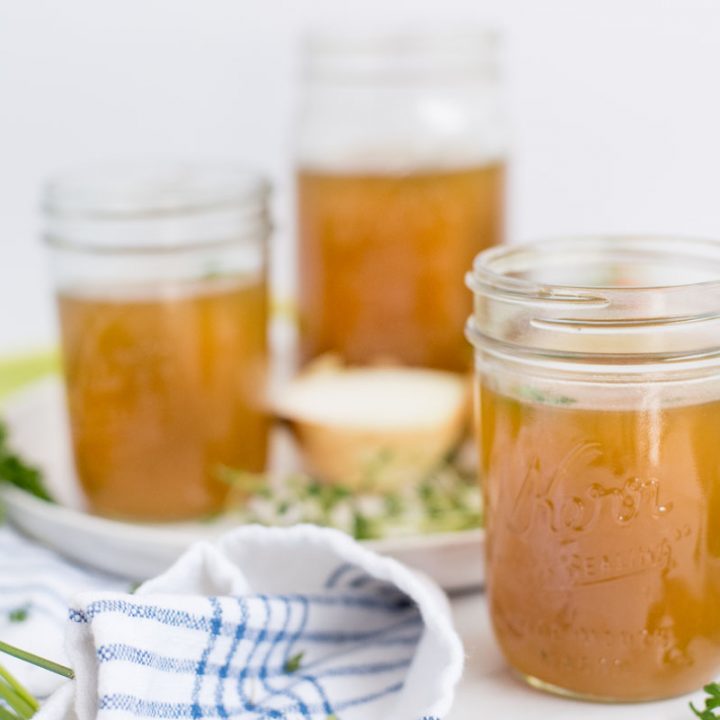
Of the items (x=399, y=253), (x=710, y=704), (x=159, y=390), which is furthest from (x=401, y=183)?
(x=710, y=704)

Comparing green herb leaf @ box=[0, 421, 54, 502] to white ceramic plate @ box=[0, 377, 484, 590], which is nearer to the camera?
white ceramic plate @ box=[0, 377, 484, 590]

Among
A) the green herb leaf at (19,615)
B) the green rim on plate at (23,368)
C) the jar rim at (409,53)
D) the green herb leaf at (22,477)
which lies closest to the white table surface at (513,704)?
the green herb leaf at (19,615)

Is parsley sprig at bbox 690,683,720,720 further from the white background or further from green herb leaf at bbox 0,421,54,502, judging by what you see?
the white background

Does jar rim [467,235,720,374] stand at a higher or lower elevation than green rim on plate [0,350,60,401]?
higher

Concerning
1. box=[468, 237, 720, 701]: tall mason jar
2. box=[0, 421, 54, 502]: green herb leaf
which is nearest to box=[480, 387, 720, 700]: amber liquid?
box=[468, 237, 720, 701]: tall mason jar

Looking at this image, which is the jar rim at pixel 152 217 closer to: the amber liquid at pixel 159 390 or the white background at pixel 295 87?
the amber liquid at pixel 159 390

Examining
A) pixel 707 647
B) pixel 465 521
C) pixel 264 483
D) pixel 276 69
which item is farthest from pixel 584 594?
pixel 276 69
